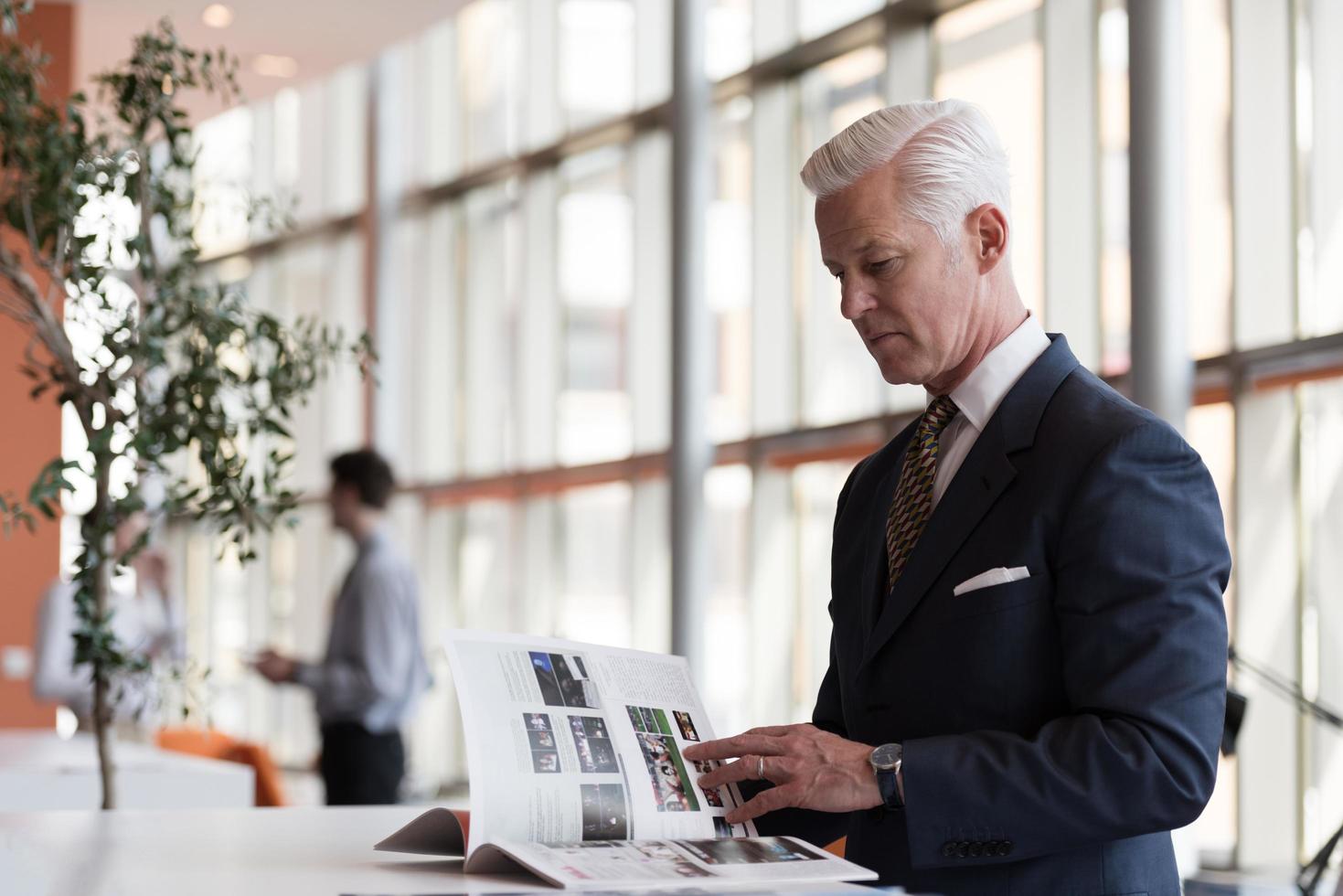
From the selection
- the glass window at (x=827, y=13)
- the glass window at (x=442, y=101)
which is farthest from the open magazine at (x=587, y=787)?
the glass window at (x=442, y=101)

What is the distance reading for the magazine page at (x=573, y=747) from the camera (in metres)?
1.49

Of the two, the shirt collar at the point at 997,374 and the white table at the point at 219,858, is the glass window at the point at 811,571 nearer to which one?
the white table at the point at 219,858

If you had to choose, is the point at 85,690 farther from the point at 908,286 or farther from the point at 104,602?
the point at 908,286

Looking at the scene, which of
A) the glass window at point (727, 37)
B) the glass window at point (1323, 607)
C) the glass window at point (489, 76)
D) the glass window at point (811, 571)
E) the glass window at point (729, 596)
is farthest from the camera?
the glass window at point (489, 76)

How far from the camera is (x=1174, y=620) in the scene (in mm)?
1480

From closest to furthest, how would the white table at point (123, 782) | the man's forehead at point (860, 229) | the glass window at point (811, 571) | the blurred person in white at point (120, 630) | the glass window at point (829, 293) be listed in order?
the man's forehead at point (860, 229) < the white table at point (123, 782) < the blurred person in white at point (120, 630) < the glass window at point (829, 293) < the glass window at point (811, 571)

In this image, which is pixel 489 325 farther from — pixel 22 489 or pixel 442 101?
pixel 22 489

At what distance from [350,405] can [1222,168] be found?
8.17 m

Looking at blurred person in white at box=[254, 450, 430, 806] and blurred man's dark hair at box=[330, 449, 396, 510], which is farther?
blurred man's dark hair at box=[330, 449, 396, 510]

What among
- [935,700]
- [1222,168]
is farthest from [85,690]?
[935,700]

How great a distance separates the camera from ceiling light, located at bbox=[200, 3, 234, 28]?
9.66 metres

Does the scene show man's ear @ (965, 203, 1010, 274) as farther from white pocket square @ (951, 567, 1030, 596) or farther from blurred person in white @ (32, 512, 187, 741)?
blurred person in white @ (32, 512, 187, 741)

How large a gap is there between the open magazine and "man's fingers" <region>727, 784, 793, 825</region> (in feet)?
0.05

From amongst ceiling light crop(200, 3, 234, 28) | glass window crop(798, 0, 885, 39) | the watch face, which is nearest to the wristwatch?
the watch face
